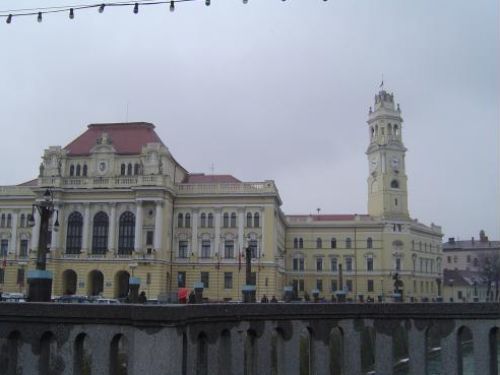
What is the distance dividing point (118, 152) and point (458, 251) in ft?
302

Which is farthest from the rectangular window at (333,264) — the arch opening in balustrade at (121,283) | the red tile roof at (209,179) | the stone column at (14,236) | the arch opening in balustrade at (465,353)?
the stone column at (14,236)

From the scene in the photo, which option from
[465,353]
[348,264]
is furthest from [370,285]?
[465,353]

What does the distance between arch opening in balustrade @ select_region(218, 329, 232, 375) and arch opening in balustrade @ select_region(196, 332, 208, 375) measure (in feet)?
1.24

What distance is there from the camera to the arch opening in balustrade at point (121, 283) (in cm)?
6213

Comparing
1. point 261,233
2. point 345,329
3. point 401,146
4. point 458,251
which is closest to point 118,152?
point 261,233

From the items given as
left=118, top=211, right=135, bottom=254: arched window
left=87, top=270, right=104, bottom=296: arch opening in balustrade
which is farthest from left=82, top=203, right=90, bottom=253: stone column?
left=118, top=211, right=135, bottom=254: arched window

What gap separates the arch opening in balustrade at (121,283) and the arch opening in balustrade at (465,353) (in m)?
36.5

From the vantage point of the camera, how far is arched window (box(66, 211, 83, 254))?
63.8 meters

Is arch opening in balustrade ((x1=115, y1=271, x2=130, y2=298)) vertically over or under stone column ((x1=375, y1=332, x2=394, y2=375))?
over

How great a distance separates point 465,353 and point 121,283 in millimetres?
38173

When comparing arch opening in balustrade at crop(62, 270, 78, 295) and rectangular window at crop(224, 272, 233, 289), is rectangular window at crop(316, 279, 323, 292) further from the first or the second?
arch opening in balustrade at crop(62, 270, 78, 295)

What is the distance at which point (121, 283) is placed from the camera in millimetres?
63219

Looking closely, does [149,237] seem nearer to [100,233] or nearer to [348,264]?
[100,233]

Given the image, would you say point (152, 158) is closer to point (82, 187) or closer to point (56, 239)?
point (82, 187)
